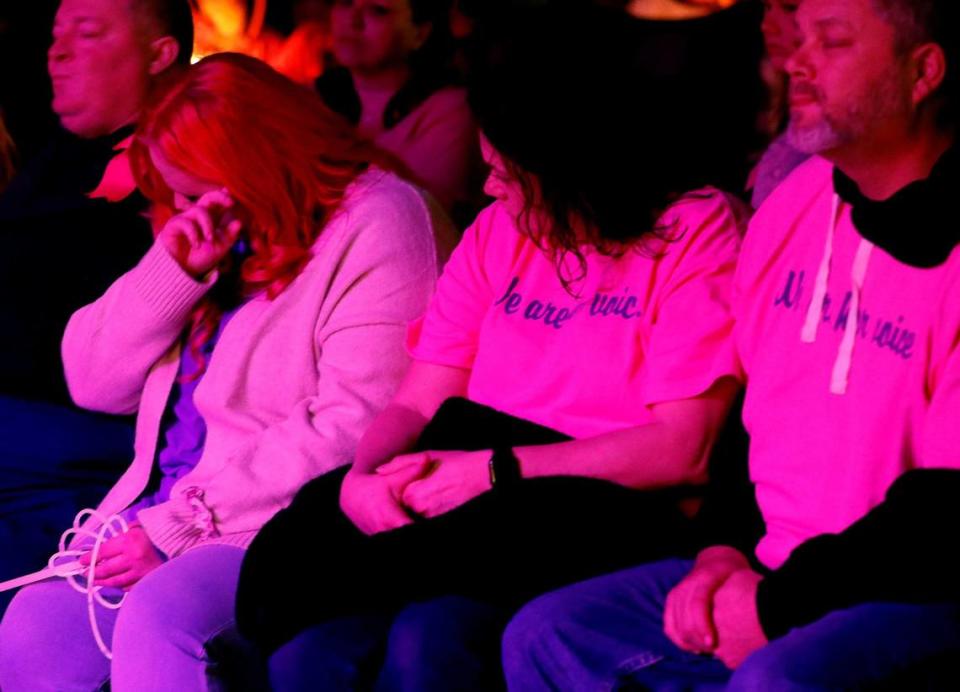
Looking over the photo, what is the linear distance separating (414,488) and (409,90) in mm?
Result: 1721

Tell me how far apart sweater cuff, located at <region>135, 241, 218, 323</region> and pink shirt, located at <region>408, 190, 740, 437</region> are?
0.49m

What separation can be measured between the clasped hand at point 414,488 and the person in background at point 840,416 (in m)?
0.24

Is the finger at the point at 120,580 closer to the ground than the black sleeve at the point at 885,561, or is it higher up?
closer to the ground

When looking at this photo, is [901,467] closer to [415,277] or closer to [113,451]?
[415,277]

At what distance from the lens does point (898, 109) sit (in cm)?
172

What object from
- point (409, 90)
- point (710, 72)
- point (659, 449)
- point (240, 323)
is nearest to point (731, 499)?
point (659, 449)

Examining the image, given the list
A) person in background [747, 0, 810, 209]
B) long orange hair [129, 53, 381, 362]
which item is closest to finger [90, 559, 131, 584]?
long orange hair [129, 53, 381, 362]

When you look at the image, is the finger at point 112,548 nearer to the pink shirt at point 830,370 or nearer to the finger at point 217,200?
the finger at point 217,200

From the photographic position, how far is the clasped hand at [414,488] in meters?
1.97

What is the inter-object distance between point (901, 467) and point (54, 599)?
1352 millimetres

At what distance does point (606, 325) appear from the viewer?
199 centimetres

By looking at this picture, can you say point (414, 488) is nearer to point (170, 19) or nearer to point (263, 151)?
point (263, 151)

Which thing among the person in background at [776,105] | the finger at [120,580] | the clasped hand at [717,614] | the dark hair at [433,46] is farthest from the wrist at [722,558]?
the dark hair at [433,46]

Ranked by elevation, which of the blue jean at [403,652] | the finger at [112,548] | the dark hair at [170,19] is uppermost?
the dark hair at [170,19]
